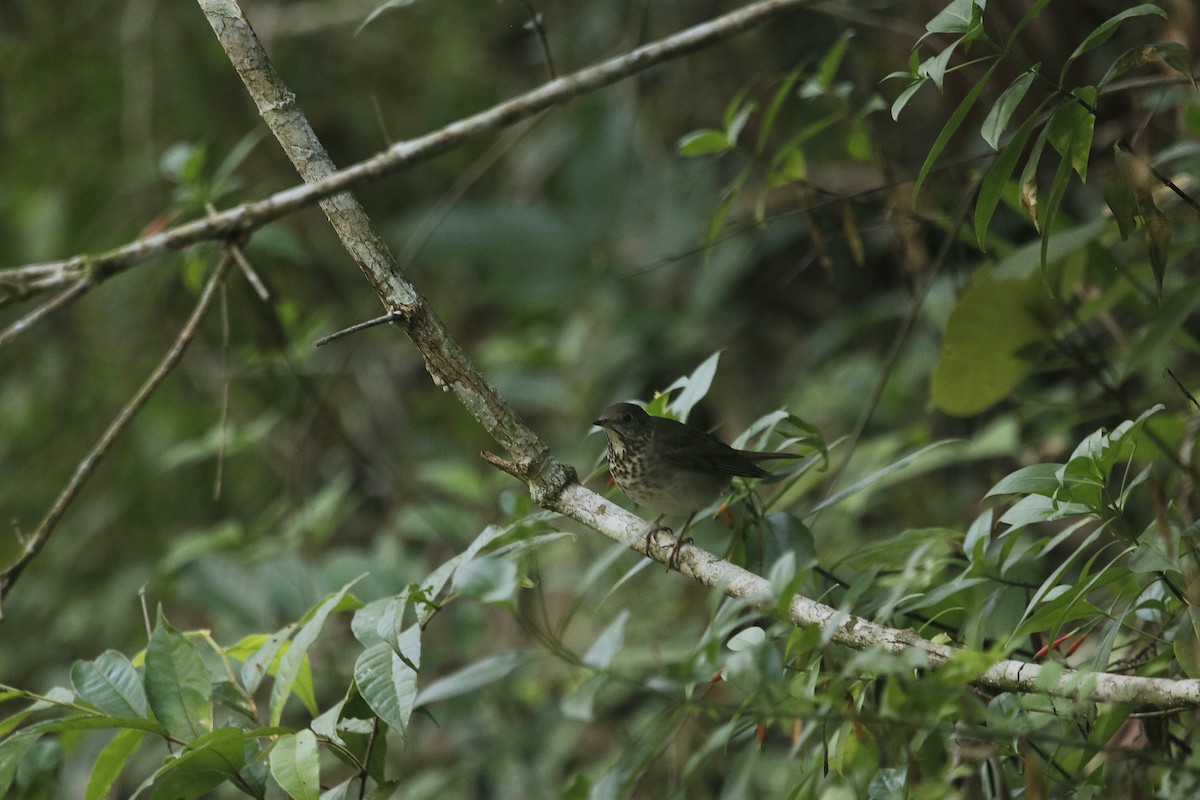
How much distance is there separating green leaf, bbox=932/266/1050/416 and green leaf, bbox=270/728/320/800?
213cm

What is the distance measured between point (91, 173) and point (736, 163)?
4.46 meters

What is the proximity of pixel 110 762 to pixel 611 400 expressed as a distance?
443 cm

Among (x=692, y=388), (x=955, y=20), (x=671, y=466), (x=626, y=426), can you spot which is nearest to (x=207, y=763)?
(x=692, y=388)

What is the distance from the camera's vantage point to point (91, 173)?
25.0 feet

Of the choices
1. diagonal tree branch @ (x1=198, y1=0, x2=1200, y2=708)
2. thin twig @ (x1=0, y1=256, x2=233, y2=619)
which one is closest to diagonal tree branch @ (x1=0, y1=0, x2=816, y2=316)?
diagonal tree branch @ (x1=198, y1=0, x2=1200, y2=708)

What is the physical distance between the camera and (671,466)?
3484 millimetres

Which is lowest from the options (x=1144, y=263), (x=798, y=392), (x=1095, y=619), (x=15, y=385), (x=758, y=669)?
(x=798, y=392)

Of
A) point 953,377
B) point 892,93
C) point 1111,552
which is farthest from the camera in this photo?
point 892,93

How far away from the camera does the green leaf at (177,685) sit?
2.34 m

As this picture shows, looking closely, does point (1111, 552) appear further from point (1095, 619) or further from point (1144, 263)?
point (1095, 619)

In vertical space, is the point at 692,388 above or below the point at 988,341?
above

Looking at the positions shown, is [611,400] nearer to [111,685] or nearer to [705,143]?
[705,143]

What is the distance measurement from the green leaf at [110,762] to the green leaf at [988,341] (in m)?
2.39

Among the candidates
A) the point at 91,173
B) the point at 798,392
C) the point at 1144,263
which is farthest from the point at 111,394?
the point at 1144,263
